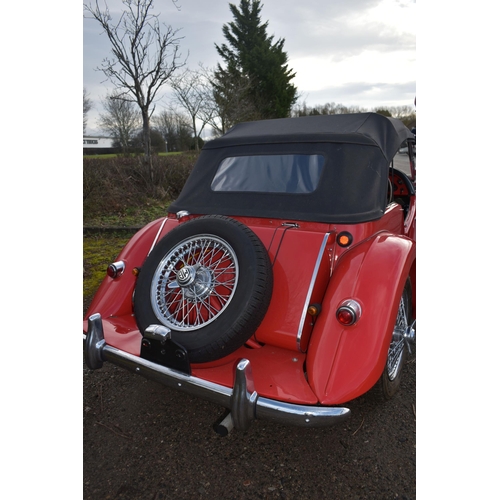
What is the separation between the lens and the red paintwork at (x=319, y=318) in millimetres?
2088

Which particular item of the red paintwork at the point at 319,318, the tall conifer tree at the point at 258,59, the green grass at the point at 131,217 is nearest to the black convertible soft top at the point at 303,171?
the red paintwork at the point at 319,318

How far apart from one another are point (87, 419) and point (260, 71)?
25.0 m

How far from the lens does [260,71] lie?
79.0 feet

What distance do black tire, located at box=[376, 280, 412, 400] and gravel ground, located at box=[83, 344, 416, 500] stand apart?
0.13 metres

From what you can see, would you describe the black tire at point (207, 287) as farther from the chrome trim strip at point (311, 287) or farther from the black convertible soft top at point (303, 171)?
the black convertible soft top at point (303, 171)

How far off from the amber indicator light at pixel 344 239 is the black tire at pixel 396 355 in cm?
57

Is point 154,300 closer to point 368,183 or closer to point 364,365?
point 364,365

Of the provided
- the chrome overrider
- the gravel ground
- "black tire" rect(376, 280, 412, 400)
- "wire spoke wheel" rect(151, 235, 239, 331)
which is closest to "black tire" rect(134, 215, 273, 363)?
"wire spoke wheel" rect(151, 235, 239, 331)

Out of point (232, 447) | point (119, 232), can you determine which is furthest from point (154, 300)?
point (119, 232)

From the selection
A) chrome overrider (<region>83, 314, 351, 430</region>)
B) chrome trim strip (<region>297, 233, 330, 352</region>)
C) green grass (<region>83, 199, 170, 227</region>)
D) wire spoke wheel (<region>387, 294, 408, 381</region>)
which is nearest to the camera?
chrome overrider (<region>83, 314, 351, 430</region>)

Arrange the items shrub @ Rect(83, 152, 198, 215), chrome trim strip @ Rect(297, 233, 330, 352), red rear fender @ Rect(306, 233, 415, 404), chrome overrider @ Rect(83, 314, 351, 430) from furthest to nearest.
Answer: shrub @ Rect(83, 152, 198, 215) < chrome trim strip @ Rect(297, 233, 330, 352) < red rear fender @ Rect(306, 233, 415, 404) < chrome overrider @ Rect(83, 314, 351, 430)

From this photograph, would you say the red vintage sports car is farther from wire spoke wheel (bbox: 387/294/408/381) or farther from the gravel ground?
the gravel ground

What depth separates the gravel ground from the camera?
2096 mm

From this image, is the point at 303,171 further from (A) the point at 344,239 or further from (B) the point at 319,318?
(B) the point at 319,318
